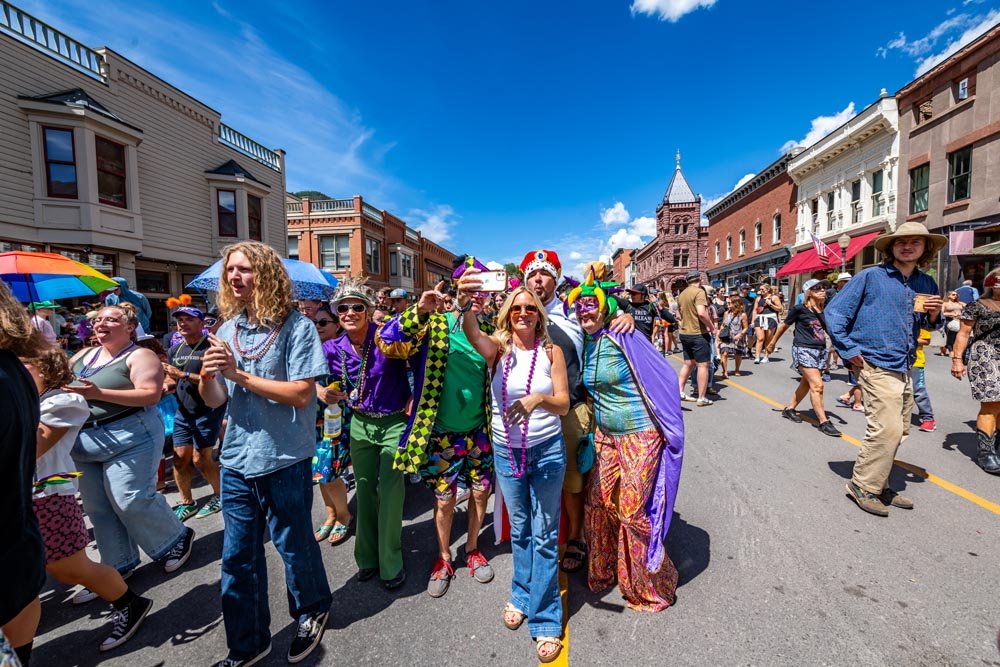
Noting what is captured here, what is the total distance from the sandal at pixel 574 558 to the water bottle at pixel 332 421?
1794mm

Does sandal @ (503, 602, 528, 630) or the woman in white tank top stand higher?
the woman in white tank top

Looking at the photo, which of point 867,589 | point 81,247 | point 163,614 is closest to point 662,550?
point 867,589

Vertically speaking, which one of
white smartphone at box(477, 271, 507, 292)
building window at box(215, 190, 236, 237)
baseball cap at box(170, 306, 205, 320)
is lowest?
baseball cap at box(170, 306, 205, 320)

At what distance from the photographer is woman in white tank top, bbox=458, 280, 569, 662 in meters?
2.19

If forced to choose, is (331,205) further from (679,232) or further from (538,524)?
(679,232)

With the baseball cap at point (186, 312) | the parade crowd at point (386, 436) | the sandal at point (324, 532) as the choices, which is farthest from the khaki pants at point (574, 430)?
the baseball cap at point (186, 312)

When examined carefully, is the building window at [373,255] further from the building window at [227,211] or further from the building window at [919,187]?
the building window at [919,187]

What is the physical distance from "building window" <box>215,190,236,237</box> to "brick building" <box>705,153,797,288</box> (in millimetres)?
26875

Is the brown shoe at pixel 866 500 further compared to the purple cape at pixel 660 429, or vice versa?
the brown shoe at pixel 866 500

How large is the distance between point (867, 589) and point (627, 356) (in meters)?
1.92

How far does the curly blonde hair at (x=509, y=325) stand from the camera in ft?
7.52

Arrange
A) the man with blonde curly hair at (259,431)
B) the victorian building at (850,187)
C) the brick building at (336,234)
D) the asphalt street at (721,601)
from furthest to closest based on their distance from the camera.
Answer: the brick building at (336,234) < the victorian building at (850,187) < the asphalt street at (721,601) < the man with blonde curly hair at (259,431)

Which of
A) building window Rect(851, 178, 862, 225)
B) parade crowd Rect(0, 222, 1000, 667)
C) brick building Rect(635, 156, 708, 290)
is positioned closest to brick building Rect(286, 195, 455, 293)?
parade crowd Rect(0, 222, 1000, 667)

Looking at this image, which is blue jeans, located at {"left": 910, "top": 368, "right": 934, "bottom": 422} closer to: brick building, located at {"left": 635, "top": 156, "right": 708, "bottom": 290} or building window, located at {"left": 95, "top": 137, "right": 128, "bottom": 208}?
building window, located at {"left": 95, "top": 137, "right": 128, "bottom": 208}
